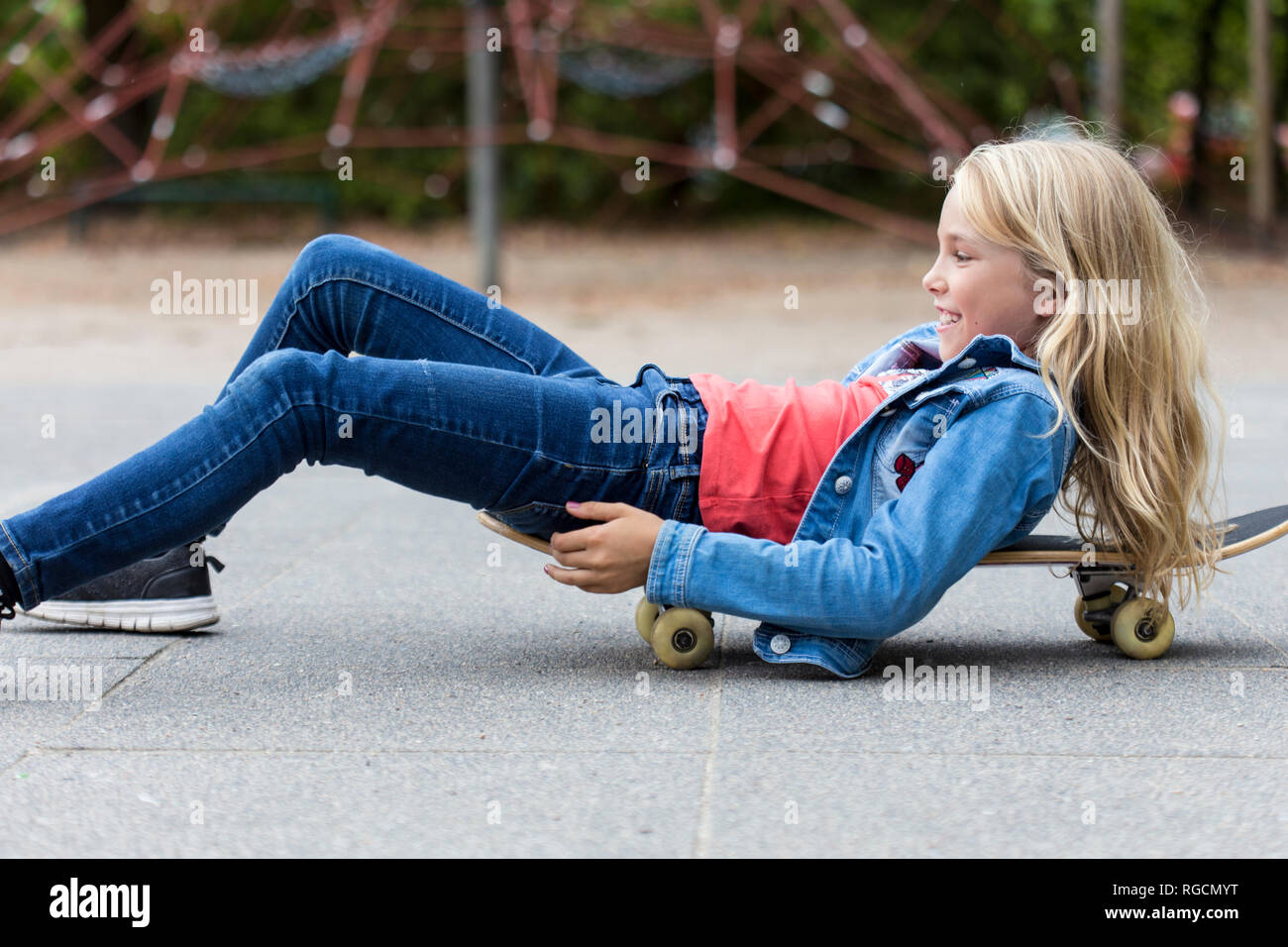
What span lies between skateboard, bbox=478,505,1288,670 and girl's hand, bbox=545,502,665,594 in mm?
167

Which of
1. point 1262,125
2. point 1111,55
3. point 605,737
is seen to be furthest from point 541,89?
point 605,737

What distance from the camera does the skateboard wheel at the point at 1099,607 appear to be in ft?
10.2

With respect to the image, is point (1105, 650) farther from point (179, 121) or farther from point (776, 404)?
point (179, 121)

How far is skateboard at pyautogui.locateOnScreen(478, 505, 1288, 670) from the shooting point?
2.92 m

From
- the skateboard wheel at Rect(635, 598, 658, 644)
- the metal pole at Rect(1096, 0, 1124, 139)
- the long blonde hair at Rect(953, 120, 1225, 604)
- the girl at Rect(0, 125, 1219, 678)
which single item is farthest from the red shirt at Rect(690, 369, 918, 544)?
the metal pole at Rect(1096, 0, 1124, 139)

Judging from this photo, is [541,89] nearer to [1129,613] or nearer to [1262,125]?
[1262,125]

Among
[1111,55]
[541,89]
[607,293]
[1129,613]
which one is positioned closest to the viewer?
[1129,613]

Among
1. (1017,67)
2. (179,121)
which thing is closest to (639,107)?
(1017,67)

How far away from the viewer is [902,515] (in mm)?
2695

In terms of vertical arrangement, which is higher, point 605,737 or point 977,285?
point 977,285

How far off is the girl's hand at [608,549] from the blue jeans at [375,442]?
0.33ft

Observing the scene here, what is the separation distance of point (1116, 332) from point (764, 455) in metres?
0.65

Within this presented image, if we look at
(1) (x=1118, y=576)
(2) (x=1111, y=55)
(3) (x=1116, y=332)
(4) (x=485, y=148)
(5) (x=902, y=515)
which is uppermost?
(2) (x=1111, y=55)
